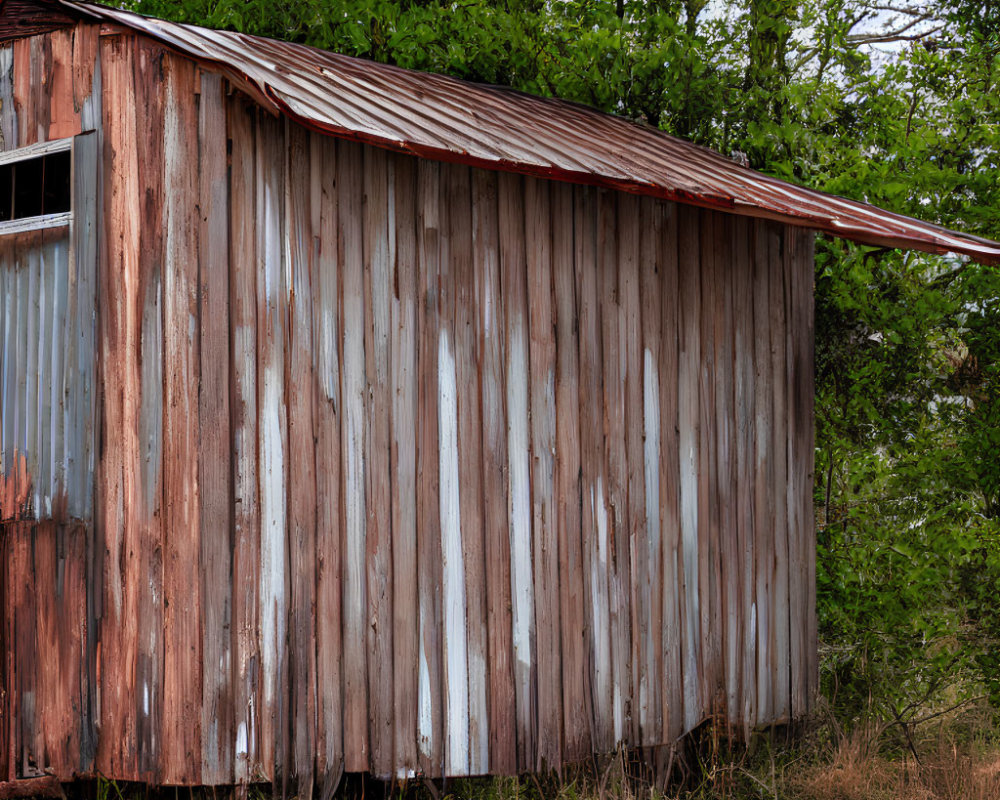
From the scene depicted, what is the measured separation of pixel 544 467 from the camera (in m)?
5.80

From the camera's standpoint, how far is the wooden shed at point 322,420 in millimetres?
4953

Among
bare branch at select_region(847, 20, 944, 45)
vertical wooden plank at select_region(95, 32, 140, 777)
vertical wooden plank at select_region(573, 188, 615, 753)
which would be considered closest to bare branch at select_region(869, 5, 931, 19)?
bare branch at select_region(847, 20, 944, 45)

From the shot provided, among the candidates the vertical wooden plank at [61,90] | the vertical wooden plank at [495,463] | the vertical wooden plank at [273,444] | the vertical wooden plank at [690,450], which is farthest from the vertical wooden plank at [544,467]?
the vertical wooden plank at [61,90]

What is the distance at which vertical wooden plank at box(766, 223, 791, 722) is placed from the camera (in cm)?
693

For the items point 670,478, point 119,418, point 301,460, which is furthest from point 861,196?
point 119,418

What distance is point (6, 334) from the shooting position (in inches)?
221

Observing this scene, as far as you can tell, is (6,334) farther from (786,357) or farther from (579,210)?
(786,357)

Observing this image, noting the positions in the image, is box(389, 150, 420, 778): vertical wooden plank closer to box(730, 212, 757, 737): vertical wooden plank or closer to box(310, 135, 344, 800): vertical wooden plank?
box(310, 135, 344, 800): vertical wooden plank

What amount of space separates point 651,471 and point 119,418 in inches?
109

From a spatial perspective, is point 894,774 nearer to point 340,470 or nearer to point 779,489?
point 779,489

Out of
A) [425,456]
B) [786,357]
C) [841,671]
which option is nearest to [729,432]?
[786,357]

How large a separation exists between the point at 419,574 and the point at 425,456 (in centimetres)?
55

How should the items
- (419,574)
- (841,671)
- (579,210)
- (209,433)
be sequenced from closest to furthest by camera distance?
(209,433)
(419,574)
(579,210)
(841,671)

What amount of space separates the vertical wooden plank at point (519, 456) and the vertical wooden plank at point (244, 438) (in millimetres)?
1286
